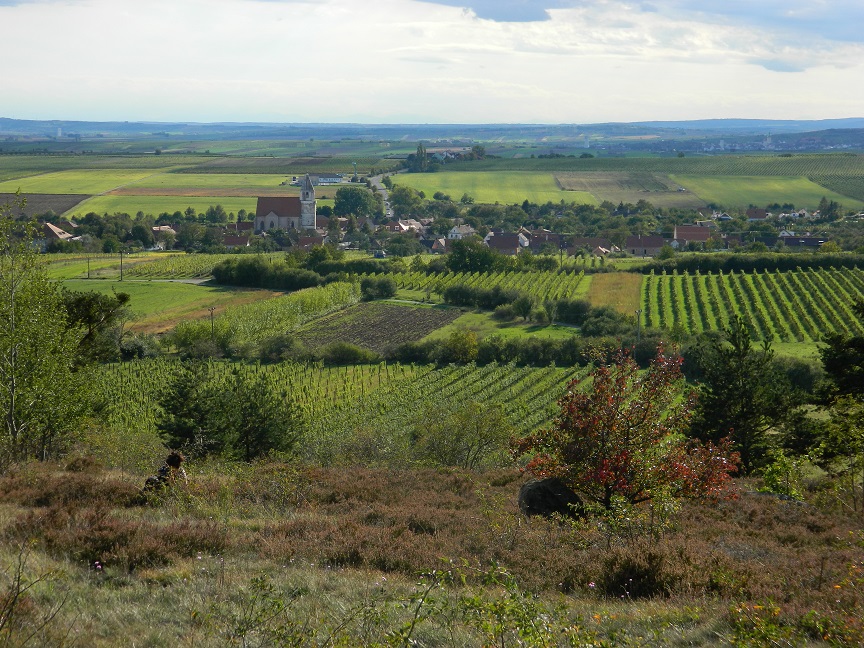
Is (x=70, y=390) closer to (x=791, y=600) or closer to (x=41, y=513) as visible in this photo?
(x=41, y=513)

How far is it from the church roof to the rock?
98.2 metres

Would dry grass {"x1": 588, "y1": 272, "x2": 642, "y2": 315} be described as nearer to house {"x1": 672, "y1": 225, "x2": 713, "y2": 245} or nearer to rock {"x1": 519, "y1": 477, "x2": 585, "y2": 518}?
house {"x1": 672, "y1": 225, "x2": 713, "y2": 245}

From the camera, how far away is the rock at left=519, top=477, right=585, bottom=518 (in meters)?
10.7

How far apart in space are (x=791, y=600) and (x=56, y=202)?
12427cm

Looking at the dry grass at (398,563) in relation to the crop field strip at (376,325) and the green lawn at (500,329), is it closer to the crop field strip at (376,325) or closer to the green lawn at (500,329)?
the crop field strip at (376,325)

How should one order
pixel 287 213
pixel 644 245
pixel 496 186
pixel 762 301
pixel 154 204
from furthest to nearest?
pixel 496 186, pixel 154 204, pixel 287 213, pixel 644 245, pixel 762 301

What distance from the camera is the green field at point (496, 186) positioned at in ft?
433

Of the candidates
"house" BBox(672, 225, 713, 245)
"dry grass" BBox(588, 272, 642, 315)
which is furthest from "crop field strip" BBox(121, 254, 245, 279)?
"house" BBox(672, 225, 713, 245)

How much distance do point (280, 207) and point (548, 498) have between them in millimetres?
99714

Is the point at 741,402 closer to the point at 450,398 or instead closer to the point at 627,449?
the point at 627,449

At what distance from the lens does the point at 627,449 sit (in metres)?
9.98

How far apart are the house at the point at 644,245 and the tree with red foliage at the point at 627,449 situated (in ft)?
258

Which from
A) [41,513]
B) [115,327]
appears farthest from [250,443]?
[115,327]

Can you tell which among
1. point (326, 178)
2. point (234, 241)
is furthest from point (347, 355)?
point (326, 178)
